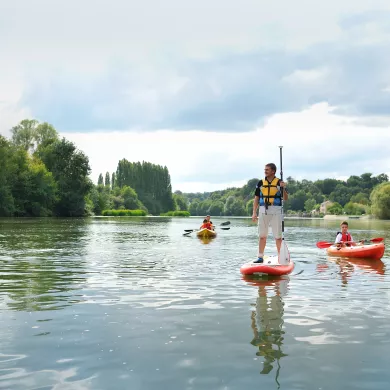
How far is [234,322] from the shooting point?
7312mm

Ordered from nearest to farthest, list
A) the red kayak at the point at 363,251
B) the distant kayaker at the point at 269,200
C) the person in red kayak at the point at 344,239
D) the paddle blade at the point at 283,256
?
the distant kayaker at the point at 269,200 → the paddle blade at the point at 283,256 → the red kayak at the point at 363,251 → the person in red kayak at the point at 344,239

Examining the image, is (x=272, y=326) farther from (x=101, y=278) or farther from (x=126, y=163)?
(x=126, y=163)

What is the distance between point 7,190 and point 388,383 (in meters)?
65.1

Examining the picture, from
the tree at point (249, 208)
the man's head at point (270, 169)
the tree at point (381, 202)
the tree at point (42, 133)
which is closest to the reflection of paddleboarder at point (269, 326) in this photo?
the man's head at point (270, 169)

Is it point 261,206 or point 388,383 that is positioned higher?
point 261,206

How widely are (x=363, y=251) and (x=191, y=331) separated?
40.4ft

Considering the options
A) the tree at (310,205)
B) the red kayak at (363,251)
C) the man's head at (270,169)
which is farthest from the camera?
the tree at (310,205)

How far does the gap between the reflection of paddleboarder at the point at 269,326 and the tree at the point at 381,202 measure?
268 feet

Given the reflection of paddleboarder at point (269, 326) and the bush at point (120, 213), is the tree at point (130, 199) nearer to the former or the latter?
the bush at point (120, 213)

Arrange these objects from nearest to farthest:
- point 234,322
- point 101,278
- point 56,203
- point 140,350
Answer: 1. point 140,350
2. point 234,322
3. point 101,278
4. point 56,203

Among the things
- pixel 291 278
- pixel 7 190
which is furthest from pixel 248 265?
pixel 7 190

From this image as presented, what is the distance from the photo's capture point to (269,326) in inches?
279

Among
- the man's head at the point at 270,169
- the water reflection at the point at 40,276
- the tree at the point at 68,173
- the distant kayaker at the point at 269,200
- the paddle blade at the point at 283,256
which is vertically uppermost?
the tree at the point at 68,173

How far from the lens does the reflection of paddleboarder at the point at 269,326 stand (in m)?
5.71
